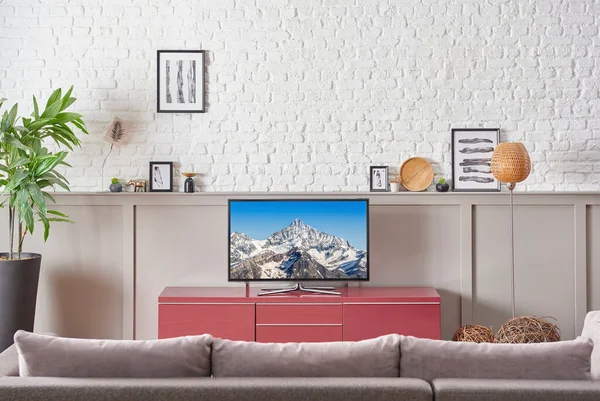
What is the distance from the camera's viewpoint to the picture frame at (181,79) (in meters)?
4.52

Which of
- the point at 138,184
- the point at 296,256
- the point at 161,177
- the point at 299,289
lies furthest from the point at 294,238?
the point at 138,184

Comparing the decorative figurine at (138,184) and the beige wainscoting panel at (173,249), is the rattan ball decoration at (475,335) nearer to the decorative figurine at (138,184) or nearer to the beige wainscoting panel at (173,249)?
the beige wainscoting panel at (173,249)

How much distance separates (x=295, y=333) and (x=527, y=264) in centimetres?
176

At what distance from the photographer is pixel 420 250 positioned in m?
4.44

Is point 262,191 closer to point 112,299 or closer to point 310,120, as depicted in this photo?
point 310,120

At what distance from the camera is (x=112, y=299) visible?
4441 millimetres

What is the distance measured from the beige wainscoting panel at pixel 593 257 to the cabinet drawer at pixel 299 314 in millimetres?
1866

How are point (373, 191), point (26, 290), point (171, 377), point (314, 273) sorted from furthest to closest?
point (373, 191)
point (314, 273)
point (26, 290)
point (171, 377)

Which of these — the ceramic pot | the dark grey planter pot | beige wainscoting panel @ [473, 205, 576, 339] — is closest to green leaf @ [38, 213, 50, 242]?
the dark grey planter pot

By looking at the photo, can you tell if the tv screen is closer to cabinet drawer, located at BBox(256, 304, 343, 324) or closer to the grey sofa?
cabinet drawer, located at BBox(256, 304, 343, 324)

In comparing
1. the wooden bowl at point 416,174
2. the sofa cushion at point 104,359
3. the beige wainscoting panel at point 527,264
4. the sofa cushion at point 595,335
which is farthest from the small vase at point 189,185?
the sofa cushion at point 595,335

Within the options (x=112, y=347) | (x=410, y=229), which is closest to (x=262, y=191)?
(x=410, y=229)

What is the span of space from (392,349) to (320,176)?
8.75 ft

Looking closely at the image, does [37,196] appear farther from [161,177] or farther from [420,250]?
[420,250]
